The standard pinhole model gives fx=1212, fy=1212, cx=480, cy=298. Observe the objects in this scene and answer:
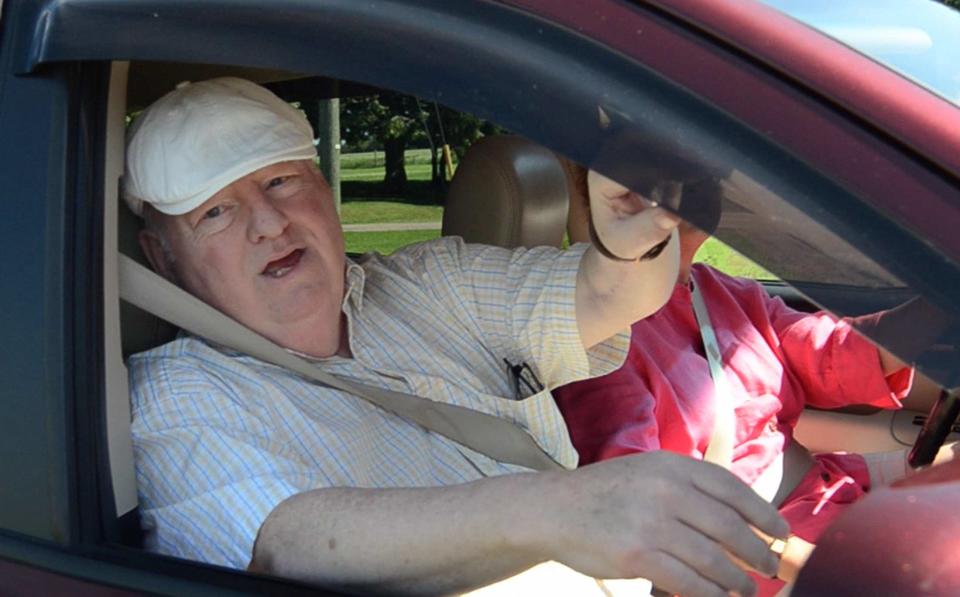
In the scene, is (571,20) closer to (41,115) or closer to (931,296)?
(931,296)

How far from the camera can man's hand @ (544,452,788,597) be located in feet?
3.91

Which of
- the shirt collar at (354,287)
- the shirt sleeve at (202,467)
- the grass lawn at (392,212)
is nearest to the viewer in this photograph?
the shirt sleeve at (202,467)

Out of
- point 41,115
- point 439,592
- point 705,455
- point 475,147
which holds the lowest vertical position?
point 705,455

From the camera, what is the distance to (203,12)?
125cm

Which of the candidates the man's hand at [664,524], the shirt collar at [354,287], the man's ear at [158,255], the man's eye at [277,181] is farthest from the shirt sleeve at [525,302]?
the man's hand at [664,524]

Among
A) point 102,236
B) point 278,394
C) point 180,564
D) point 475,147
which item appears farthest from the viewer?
point 475,147

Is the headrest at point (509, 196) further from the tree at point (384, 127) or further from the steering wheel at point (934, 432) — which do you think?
the steering wheel at point (934, 432)

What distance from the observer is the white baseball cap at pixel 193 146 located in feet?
6.13

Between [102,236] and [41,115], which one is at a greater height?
[41,115]

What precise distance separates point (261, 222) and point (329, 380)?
0.28 metres

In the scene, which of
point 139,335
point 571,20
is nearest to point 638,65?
point 571,20

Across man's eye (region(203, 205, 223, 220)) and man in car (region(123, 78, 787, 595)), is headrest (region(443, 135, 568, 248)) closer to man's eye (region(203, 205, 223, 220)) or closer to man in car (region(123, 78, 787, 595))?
man in car (region(123, 78, 787, 595))

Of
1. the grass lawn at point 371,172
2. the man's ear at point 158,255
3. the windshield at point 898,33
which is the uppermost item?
the windshield at point 898,33

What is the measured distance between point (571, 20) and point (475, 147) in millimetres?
1352
